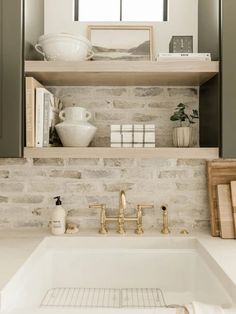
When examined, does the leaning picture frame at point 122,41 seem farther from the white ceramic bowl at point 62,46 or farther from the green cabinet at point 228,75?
the green cabinet at point 228,75

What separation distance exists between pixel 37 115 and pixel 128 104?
0.60 metres

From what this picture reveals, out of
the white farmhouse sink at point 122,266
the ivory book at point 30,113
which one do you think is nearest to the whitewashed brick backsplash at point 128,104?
the ivory book at point 30,113

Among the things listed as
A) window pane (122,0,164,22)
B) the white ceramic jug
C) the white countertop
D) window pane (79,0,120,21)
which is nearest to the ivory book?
the white ceramic jug

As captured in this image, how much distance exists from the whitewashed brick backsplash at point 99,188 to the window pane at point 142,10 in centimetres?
86

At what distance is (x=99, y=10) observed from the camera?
81.0 inches

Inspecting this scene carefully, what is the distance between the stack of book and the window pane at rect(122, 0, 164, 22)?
2.60 ft

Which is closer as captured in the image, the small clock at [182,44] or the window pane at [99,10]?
the small clock at [182,44]

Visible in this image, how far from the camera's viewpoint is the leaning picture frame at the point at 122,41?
6.35ft

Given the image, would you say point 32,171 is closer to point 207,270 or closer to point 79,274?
point 79,274

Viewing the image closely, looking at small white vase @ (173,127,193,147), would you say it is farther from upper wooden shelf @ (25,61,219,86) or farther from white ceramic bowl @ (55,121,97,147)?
white ceramic bowl @ (55,121,97,147)

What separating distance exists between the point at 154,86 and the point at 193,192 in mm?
650

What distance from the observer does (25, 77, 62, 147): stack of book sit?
157cm

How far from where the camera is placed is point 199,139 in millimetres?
1967

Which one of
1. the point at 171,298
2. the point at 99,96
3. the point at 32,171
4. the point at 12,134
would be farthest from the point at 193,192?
the point at 12,134
